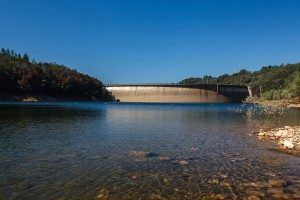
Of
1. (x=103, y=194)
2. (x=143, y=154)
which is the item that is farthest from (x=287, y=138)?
(x=103, y=194)

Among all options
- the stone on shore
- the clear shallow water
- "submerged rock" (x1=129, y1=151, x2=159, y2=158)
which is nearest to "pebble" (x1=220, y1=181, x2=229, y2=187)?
the clear shallow water

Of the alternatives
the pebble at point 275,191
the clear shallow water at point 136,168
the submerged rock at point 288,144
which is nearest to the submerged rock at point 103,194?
the clear shallow water at point 136,168

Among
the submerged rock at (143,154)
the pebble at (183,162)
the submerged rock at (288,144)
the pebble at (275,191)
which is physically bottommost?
the pebble at (275,191)

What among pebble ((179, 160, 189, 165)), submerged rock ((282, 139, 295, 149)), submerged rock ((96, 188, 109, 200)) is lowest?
submerged rock ((96, 188, 109, 200))

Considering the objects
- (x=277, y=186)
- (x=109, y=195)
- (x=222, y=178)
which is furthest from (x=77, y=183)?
(x=277, y=186)

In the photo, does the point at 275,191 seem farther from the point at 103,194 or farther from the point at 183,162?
the point at 183,162

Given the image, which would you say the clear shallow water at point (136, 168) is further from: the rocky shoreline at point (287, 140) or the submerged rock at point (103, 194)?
the rocky shoreline at point (287, 140)

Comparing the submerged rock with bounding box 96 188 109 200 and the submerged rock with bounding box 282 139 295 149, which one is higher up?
the submerged rock with bounding box 282 139 295 149

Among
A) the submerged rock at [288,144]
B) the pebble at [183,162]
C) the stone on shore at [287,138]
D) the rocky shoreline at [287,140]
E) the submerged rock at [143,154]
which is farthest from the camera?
the submerged rock at [288,144]

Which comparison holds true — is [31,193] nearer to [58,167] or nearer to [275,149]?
[58,167]

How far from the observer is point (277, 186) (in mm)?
17766

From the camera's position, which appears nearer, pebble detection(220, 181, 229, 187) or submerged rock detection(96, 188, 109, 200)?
submerged rock detection(96, 188, 109, 200)

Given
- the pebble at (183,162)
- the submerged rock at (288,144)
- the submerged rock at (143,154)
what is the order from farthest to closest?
the submerged rock at (288,144) < the submerged rock at (143,154) < the pebble at (183,162)

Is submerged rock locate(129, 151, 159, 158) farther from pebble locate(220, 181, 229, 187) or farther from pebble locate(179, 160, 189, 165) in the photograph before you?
pebble locate(220, 181, 229, 187)
